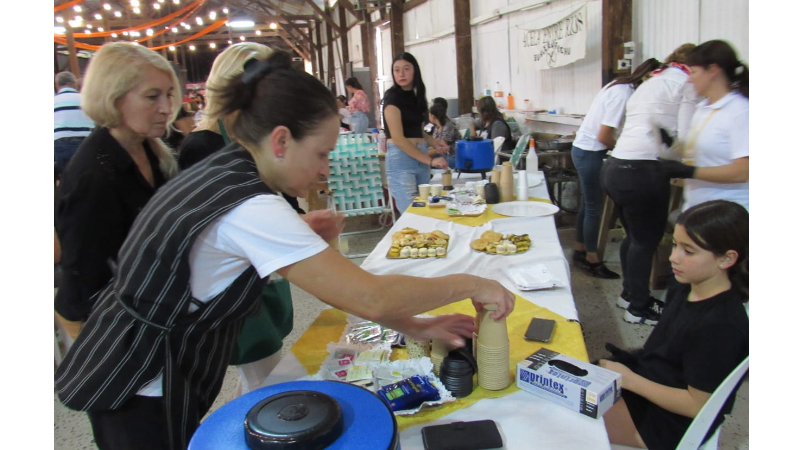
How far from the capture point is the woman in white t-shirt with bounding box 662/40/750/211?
6.97 feet

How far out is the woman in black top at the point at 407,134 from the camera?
11.1 ft

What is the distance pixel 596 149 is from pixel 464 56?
175 inches

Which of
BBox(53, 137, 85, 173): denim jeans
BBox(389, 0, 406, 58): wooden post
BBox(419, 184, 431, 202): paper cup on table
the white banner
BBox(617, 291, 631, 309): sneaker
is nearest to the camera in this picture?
BBox(53, 137, 85, 173): denim jeans

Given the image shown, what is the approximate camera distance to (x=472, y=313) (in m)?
1.49

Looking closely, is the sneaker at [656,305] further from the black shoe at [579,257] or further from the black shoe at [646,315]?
the black shoe at [579,257]

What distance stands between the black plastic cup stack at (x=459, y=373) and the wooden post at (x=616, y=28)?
4.00 m

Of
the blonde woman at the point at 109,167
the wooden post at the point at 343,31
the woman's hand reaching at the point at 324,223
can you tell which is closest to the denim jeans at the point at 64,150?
the blonde woman at the point at 109,167

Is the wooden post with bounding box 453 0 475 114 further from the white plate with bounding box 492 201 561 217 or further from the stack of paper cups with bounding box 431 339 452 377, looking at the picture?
the stack of paper cups with bounding box 431 339 452 377

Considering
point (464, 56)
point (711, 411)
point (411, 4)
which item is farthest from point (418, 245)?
point (411, 4)

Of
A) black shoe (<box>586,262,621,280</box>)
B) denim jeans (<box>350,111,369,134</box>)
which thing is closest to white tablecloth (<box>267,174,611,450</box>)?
black shoe (<box>586,262,621,280</box>)

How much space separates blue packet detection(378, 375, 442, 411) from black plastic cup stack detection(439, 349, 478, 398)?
3 centimetres

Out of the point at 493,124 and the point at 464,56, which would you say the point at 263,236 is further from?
the point at 464,56

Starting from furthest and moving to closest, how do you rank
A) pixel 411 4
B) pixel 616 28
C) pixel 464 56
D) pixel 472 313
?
pixel 411 4 < pixel 464 56 < pixel 616 28 < pixel 472 313

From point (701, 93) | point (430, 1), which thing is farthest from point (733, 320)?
point (430, 1)
